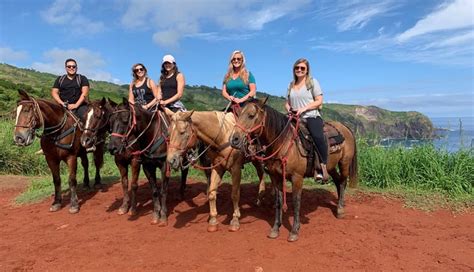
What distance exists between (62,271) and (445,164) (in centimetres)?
832

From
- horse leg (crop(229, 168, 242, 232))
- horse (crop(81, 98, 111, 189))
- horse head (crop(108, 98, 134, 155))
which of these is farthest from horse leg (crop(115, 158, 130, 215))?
horse leg (crop(229, 168, 242, 232))

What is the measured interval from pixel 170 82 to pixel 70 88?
2.47 metres

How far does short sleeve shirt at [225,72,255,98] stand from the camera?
6.59 m

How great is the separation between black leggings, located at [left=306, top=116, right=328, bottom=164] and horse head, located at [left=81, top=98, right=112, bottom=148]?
3655mm

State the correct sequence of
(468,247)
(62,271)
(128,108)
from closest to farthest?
(62,271)
(468,247)
(128,108)

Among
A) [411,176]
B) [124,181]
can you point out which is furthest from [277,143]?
[411,176]

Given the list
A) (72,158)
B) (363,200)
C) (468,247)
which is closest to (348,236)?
(468,247)

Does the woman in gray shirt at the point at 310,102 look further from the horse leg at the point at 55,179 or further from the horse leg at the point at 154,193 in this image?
the horse leg at the point at 55,179

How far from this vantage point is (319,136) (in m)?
5.68

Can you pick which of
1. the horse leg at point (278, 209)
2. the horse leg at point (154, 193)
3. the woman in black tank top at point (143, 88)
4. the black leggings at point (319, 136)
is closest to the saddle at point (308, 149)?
the black leggings at point (319, 136)

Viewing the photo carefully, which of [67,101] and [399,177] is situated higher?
[67,101]

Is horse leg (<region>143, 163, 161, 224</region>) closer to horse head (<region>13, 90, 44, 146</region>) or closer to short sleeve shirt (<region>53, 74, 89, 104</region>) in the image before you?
horse head (<region>13, 90, 44, 146</region>)

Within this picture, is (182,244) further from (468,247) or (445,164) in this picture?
(445,164)

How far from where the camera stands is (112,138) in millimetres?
5992
